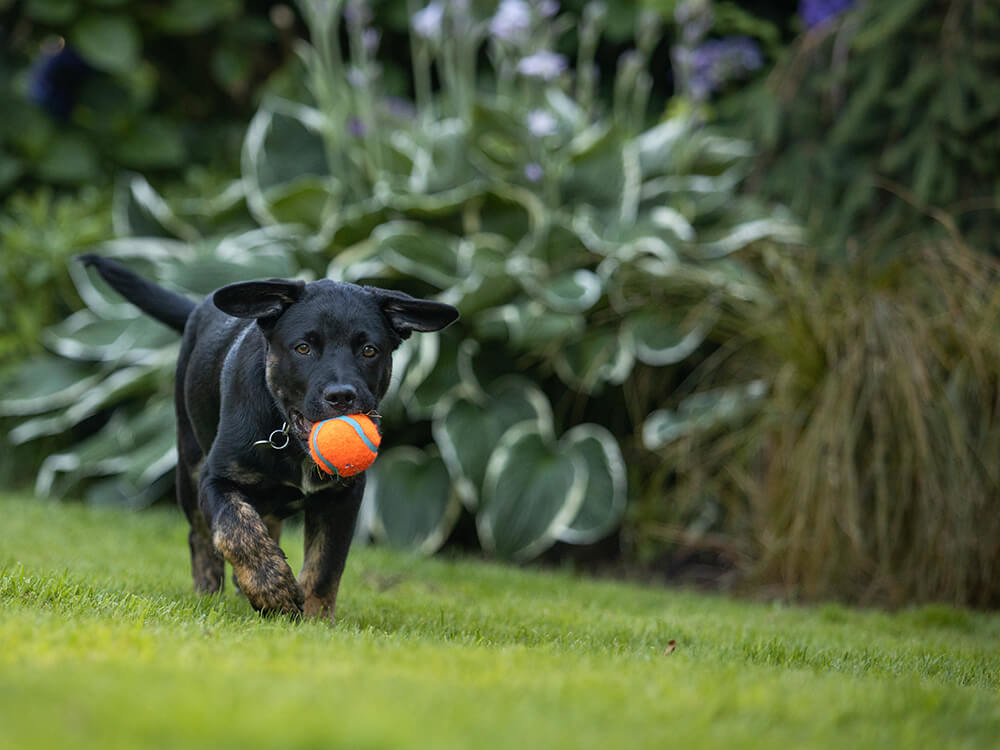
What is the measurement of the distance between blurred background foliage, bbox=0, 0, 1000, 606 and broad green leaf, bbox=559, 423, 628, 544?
0.02 m

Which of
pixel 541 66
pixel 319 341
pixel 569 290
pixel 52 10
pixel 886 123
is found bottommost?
pixel 319 341

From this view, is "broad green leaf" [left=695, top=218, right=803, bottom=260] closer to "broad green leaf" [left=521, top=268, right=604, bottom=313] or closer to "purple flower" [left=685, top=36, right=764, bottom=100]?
"broad green leaf" [left=521, top=268, right=604, bottom=313]

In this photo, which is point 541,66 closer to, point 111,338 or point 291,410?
point 111,338

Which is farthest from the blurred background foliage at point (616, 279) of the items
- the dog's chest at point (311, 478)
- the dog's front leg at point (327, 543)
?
the dog's chest at point (311, 478)

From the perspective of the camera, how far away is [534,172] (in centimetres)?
746

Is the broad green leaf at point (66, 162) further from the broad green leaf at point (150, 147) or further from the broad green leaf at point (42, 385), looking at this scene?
the broad green leaf at point (42, 385)

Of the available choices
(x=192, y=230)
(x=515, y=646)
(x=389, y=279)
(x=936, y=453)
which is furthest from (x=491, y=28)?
(x=515, y=646)

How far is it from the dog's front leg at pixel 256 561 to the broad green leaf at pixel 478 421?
122 inches

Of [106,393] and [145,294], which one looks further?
[106,393]

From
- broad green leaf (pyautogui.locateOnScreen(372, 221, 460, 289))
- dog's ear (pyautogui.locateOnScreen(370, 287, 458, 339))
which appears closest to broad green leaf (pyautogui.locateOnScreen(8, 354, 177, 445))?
broad green leaf (pyautogui.locateOnScreen(372, 221, 460, 289))

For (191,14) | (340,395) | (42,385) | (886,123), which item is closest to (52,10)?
(191,14)

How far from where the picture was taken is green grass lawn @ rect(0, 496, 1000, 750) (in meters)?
2.03

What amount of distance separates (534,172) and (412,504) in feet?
7.33

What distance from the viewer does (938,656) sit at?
397 centimetres
